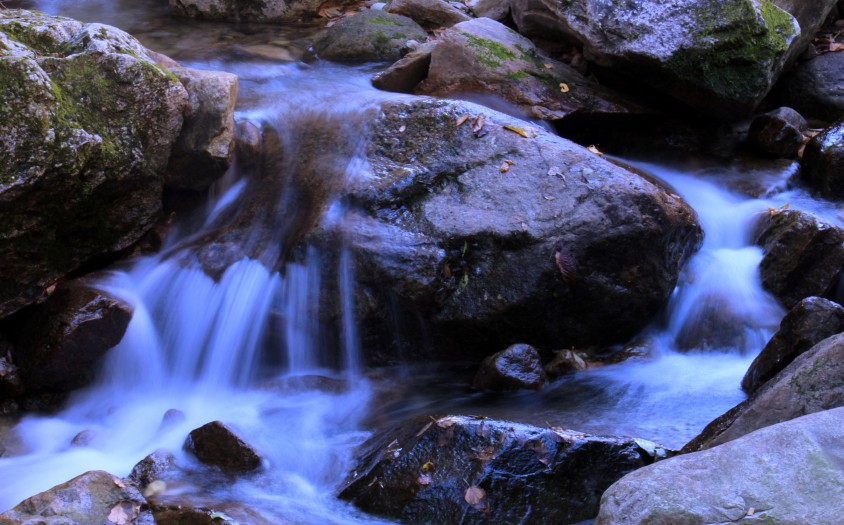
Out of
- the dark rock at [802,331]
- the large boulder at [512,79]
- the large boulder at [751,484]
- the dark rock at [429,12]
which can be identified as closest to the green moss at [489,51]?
the large boulder at [512,79]

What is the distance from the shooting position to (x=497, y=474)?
3.51 m

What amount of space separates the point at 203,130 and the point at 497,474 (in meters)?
3.36

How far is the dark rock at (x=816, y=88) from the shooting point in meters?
7.92

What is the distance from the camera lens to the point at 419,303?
16.4 feet

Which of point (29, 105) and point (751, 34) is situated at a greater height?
point (751, 34)

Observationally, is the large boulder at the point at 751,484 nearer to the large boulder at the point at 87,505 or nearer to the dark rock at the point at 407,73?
the large boulder at the point at 87,505

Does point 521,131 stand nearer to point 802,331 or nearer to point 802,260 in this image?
point 802,260

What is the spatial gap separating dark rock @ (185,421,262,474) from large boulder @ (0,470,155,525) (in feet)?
1.74

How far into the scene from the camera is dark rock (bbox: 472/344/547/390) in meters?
4.78

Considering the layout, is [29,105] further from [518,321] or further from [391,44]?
[391,44]

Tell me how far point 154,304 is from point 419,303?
1873 mm

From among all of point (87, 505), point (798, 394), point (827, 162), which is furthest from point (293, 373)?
point (827, 162)

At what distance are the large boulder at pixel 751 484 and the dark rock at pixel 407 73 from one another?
556cm

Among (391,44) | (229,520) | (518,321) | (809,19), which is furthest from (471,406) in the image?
(809,19)
